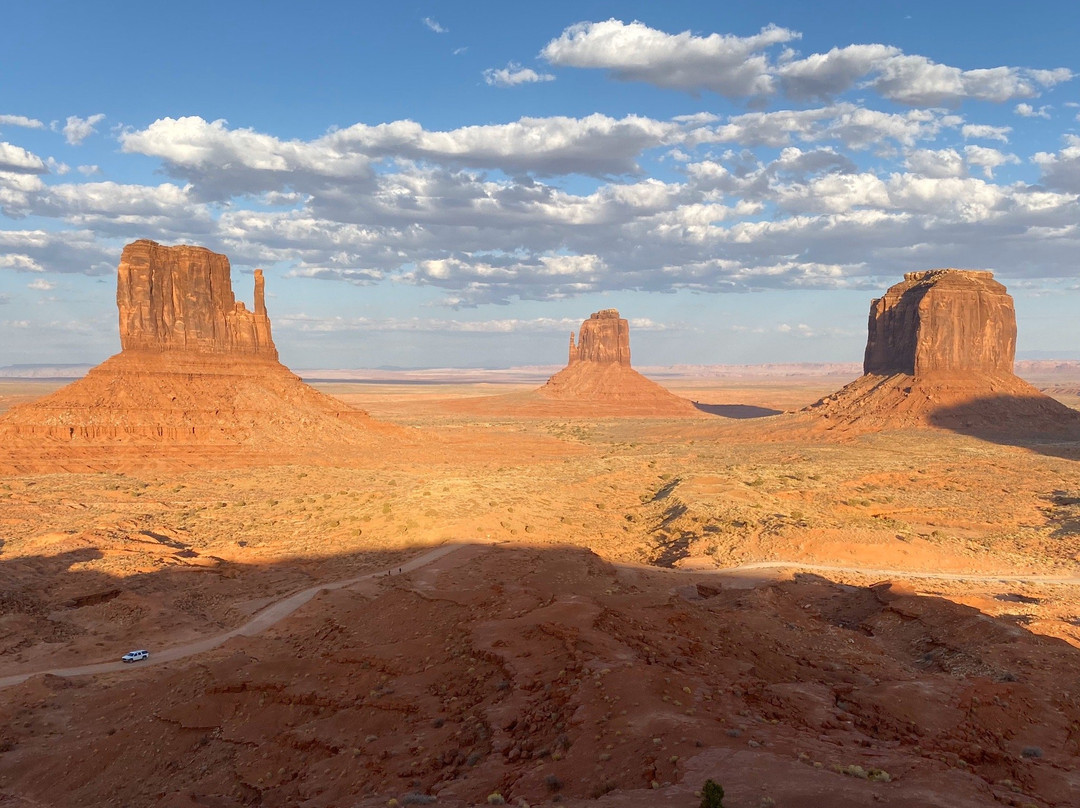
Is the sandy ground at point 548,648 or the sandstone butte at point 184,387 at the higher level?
the sandstone butte at point 184,387

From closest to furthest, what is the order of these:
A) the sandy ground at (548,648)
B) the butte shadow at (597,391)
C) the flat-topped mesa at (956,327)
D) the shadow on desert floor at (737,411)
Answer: the sandy ground at (548,648)
the flat-topped mesa at (956,327)
the shadow on desert floor at (737,411)
the butte shadow at (597,391)

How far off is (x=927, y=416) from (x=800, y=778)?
85.8 meters

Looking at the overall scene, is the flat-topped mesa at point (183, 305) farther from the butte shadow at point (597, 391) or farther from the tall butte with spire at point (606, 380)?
the tall butte with spire at point (606, 380)

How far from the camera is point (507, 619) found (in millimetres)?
19172

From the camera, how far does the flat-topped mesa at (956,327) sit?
91.2m

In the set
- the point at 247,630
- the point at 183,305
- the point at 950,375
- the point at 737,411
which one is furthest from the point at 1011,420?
the point at 183,305

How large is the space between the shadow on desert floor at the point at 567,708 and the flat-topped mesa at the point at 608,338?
134 metres

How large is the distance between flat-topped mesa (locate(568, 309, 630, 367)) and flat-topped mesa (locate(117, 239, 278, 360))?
93014mm

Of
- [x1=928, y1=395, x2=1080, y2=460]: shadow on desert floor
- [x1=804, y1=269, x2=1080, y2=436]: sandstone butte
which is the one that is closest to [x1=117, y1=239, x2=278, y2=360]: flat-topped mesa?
[x1=804, y1=269, x2=1080, y2=436]: sandstone butte

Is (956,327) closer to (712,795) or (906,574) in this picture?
(906,574)

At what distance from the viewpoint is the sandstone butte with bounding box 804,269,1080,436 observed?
83688 millimetres

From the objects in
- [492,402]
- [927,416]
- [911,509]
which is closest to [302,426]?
[911,509]

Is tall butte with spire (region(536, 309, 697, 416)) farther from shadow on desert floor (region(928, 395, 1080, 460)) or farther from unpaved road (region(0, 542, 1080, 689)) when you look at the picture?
unpaved road (region(0, 542, 1080, 689))

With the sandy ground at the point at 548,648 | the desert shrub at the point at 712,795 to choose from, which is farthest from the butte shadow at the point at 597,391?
the desert shrub at the point at 712,795
